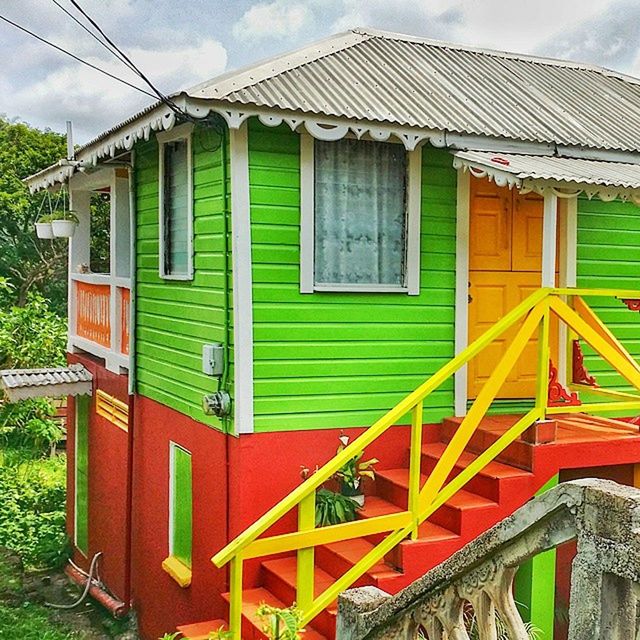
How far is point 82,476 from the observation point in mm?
11406

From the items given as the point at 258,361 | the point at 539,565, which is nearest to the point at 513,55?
the point at 258,361

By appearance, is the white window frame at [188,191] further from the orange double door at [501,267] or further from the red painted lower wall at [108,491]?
the orange double door at [501,267]

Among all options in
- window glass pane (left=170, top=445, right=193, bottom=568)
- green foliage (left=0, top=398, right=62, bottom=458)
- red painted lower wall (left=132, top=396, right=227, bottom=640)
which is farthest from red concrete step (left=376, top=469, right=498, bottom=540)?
green foliage (left=0, top=398, right=62, bottom=458)

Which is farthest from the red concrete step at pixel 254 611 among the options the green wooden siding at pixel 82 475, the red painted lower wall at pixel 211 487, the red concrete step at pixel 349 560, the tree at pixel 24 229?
the tree at pixel 24 229

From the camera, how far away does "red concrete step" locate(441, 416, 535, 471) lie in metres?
6.43

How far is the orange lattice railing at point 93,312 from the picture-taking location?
32.2 ft

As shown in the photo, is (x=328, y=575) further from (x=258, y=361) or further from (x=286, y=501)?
(x=258, y=361)

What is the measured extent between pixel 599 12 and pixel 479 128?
76.2 meters

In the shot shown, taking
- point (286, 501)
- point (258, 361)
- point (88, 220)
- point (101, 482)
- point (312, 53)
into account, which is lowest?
point (101, 482)

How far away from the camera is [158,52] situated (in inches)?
2977

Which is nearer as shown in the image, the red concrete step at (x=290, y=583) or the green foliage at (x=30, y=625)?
the red concrete step at (x=290, y=583)

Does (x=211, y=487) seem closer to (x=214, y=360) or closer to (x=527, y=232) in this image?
(x=214, y=360)

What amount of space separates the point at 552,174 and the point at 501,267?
1753 mm

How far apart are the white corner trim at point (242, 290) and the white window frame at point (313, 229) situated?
0.47 meters
